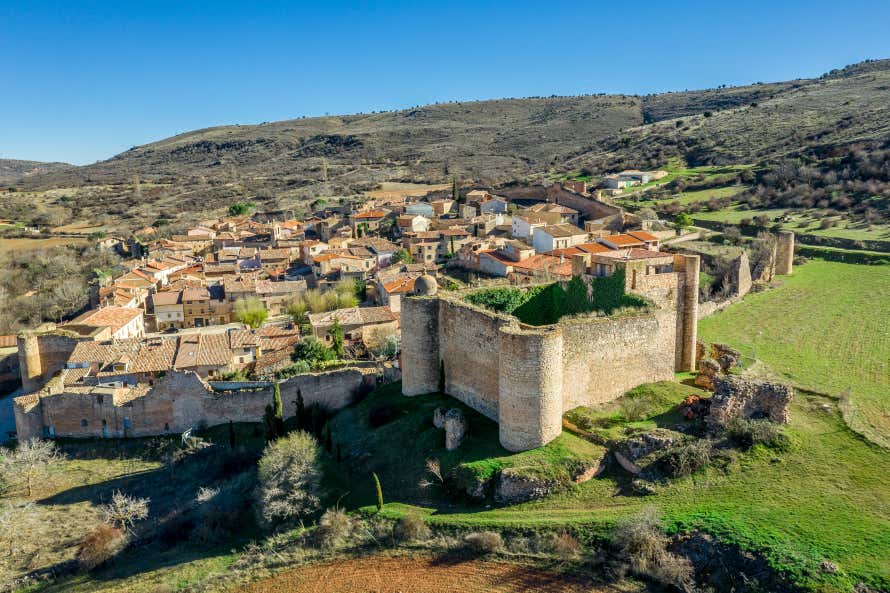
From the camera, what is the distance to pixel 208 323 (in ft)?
138

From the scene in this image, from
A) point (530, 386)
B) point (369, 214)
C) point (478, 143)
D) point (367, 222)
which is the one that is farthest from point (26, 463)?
point (478, 143)

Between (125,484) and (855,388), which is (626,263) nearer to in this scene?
(855,388)

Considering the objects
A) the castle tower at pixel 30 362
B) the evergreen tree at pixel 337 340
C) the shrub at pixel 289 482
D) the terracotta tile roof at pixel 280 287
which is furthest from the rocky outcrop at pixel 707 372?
the terracotta tile roof at pixel 280 287

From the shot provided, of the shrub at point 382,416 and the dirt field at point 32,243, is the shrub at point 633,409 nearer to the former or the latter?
the shrub at point 382,416

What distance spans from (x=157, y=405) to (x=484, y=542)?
15293 mm

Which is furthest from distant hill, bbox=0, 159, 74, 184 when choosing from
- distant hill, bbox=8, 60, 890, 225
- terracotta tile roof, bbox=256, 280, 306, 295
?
terracotta tile roof, bbox=256, 280, 306, 295

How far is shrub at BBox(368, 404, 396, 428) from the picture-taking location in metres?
21.4

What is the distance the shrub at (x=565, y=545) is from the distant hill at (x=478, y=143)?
53.4 m

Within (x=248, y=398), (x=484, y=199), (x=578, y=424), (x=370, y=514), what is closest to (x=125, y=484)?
(x=248, y=398)

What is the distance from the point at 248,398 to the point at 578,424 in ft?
42.3

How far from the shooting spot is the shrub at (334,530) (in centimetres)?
1692

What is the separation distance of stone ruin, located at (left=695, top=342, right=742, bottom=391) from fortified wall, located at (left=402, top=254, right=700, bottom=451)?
84 cm

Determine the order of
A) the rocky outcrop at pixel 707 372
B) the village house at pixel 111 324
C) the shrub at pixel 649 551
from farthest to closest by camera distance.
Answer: the village house at pixel 111 324
the rocky outcrop at pixel 707 372
the shrub at pixel 649 551

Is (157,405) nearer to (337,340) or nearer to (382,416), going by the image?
(337,340)
